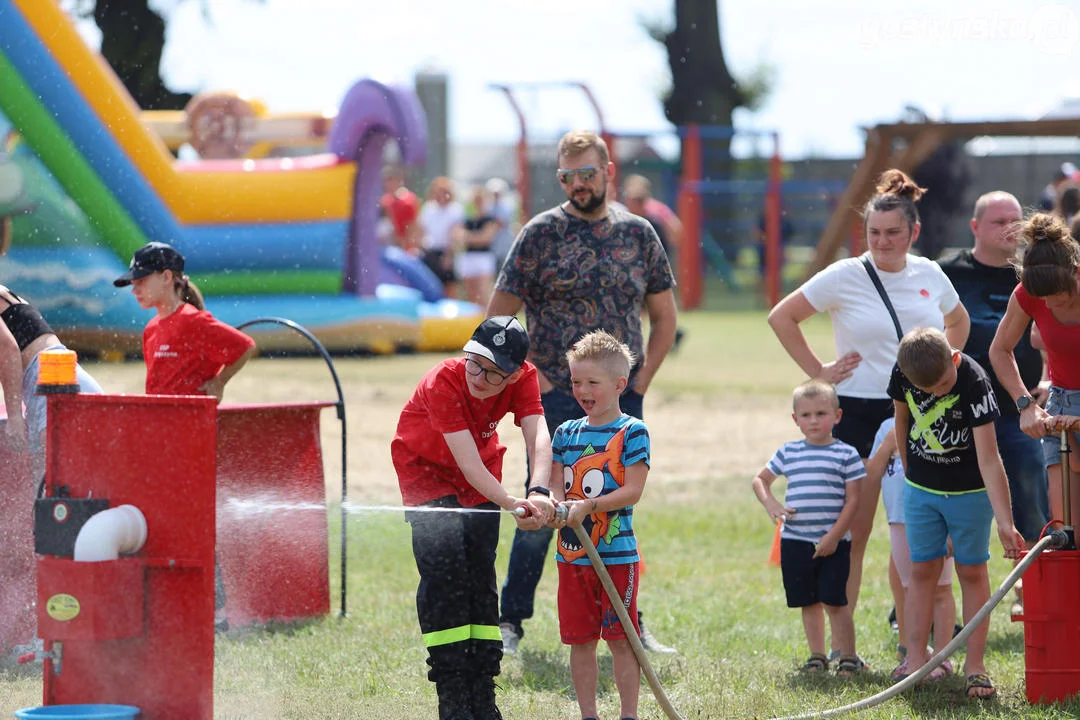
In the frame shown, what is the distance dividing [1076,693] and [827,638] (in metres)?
1.23

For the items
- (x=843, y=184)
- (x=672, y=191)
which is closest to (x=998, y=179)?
(x=843, y=184)

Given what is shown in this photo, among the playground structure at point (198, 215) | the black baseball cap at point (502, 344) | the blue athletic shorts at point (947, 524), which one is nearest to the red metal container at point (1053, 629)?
the blue athletic shorts at point (947, 524)

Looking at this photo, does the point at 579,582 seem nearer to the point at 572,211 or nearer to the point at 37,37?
the point at 572,211

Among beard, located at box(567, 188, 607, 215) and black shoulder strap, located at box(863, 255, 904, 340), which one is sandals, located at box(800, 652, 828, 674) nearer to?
black shoulder strap, located at box(863, 255, 904, 340)

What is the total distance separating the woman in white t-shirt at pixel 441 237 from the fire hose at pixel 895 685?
1647 cm

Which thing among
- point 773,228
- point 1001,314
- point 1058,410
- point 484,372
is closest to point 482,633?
point 484,372

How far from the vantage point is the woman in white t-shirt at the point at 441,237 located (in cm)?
2112

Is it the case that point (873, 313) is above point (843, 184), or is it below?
below

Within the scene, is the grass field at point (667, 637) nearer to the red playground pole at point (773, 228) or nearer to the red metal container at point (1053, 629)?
the red metal container at point (1053, 629)

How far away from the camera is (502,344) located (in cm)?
421

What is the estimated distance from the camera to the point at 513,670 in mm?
5281

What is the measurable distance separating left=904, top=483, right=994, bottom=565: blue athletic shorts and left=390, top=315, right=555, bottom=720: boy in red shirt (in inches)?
55.7

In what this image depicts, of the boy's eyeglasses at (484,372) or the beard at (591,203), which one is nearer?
the boy's eyeglasses at (484,372)

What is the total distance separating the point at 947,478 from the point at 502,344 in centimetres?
171
